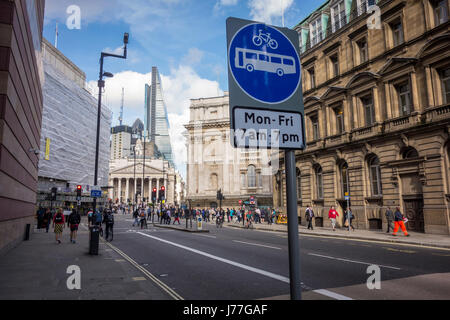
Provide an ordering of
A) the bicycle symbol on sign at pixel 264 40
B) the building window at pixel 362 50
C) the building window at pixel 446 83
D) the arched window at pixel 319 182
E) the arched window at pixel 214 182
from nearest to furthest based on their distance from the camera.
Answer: the bicycle symbol on sign at pixel 264 40
the building window at pixel 446 83
the building window at pixel 362 50
the arched window at pixel 319 182
the arched window at pixel 214 182

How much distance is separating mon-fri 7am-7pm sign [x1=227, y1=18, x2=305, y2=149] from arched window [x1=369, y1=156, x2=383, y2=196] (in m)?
23.7

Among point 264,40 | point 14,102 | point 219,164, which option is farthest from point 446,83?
point 219,164

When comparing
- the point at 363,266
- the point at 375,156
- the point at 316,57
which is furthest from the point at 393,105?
the point at 363,266

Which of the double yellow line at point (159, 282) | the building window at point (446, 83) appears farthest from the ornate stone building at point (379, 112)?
the double yellow line at point (159, 282)

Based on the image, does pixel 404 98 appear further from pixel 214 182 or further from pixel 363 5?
pixel 214 182

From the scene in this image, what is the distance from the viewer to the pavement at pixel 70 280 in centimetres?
612

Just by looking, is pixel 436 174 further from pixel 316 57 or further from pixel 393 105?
pixel 316 57

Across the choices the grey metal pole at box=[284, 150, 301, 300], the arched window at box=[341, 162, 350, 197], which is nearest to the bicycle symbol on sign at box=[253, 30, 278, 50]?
the grey metal pole at box=[284, 150, 301, 300]

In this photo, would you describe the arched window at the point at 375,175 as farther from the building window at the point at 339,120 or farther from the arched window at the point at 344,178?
the building window at the point at 339,120

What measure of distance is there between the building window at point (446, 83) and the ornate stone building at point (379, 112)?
52 millimetres

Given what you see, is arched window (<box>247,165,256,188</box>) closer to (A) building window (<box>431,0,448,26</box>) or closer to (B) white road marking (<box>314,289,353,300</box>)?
(A) building window (<box>431,0,448,26</box>)

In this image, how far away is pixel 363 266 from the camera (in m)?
9.26

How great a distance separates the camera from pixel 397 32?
919 inches

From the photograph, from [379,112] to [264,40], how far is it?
2421 centimetres
